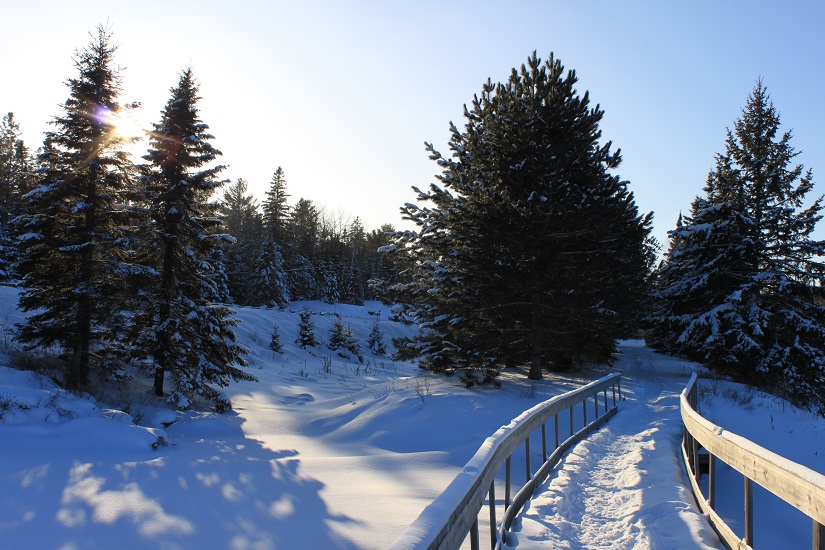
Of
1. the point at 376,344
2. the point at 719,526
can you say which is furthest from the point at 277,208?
the point at 719,526

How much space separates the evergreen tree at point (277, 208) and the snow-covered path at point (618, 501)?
5265cm

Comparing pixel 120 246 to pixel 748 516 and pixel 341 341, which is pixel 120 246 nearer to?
pixel 748 516

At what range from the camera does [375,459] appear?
908cm

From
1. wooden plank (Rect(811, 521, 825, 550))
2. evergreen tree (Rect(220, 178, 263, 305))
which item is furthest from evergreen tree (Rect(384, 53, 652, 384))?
evergreen tree (Rect(220, 178, 263, 305))

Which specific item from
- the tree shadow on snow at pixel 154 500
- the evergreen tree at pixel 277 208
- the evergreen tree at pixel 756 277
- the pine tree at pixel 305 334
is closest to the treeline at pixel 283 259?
the evergreen tree at pixel 277 208

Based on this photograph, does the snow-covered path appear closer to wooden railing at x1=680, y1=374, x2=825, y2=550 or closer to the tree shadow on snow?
wooden railing at x1=680, y1=374, x2=825, y2=550

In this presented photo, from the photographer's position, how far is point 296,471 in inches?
313

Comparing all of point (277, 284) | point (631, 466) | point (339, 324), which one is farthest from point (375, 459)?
point (277, 284)

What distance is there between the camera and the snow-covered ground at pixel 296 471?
16.4ft

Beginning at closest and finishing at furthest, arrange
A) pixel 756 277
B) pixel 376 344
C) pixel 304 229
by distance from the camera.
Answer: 1. pixel 756 277
2. pixel 376 344
3. pixel 304 229

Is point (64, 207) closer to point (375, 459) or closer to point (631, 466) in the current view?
point (375, 459)

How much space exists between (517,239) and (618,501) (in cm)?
1006

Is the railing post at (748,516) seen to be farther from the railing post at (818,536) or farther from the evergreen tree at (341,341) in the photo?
the evergreen tree at (341,341)

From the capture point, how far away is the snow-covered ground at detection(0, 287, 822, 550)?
4996mm
